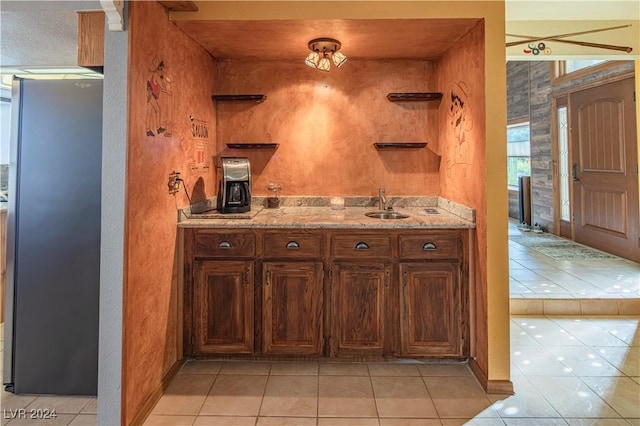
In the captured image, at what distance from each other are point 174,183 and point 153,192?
29cm

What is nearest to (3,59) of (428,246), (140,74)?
(140,74)

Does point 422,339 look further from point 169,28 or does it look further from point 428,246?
point 169,28

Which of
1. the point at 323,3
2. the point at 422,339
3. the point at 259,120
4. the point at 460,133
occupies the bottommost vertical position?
the point at 422,339

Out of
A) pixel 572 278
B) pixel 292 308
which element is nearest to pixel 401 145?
pixel 292 308

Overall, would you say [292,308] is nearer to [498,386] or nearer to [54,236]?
[498,386]

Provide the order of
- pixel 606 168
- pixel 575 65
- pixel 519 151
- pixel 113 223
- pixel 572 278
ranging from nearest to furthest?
pixel 113 223 < pixel 572 278 < pixel 606 168 < pixel 575 65 < pixel 519 151

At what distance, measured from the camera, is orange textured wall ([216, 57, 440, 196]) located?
9.65 ft

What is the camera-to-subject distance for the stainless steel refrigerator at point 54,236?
194cm

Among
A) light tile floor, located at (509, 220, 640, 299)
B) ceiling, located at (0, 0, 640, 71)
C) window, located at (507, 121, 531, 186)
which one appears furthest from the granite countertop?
window, located at (507, 121, 531, 186)

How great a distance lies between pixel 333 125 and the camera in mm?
2980

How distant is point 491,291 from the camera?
6.74 ft

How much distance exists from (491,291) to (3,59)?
3739mm

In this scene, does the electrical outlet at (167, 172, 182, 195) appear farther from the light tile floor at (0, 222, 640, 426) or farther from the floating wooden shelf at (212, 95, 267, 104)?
the light tile floor at (0, 222, 640, 426)

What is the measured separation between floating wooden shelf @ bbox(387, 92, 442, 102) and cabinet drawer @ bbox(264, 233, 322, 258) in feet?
4.47
